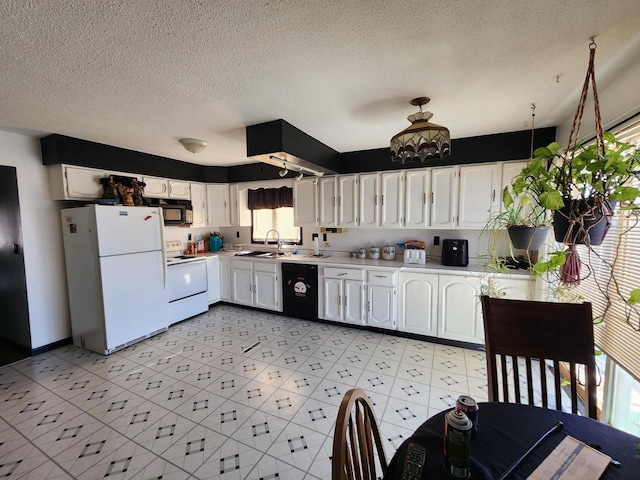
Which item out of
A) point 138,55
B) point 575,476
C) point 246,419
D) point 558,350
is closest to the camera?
point 575,476

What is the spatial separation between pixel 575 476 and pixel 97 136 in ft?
13.6

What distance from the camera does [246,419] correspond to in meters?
1.93

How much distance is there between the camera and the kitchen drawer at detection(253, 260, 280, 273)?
3.89m

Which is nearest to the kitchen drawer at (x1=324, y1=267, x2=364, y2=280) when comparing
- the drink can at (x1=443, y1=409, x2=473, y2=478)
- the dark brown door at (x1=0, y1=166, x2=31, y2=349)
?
the drink can at (x1=443, y1=409, x2=473, y2=478)

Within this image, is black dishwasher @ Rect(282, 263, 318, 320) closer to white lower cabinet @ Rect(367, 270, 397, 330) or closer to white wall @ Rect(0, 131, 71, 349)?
white lower cabinet @ Rect(367, 270, 397, 330)

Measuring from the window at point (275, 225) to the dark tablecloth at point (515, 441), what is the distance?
3650 millimetres

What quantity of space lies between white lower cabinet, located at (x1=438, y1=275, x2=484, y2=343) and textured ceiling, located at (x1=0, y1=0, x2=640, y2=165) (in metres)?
1.63

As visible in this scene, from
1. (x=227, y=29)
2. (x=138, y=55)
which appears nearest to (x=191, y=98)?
(x=138, y=55)

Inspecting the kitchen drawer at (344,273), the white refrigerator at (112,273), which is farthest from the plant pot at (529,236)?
the white refrigerator at (112,273)

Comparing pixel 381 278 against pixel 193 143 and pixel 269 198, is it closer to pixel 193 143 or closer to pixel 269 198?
pixel 269 198

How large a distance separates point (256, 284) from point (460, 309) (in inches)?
108

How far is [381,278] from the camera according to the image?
3.22m

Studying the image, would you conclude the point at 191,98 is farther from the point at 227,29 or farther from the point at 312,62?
the point at 312,62

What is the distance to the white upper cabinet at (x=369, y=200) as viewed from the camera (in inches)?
135
